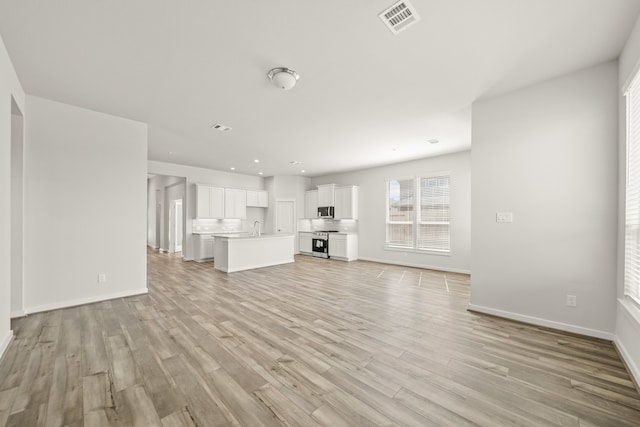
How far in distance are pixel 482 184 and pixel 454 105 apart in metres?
1.17

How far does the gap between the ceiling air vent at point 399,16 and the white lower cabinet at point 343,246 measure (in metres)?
6.36

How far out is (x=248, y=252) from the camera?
646 centimetres

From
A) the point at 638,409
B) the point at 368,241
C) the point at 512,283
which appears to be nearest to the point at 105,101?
the point at 512,283

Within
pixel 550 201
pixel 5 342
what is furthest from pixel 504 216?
pixel 5 342

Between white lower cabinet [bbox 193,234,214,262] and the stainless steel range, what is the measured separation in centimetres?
334

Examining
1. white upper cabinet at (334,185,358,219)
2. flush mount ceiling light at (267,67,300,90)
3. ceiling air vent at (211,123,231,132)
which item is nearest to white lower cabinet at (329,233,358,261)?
white upper cabinet at (334,185,358,219)

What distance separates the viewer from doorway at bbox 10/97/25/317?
3.21 metres

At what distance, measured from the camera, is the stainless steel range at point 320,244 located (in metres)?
8.61

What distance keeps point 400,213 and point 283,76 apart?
18.4 feet

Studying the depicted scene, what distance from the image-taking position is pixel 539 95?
304 centimetres

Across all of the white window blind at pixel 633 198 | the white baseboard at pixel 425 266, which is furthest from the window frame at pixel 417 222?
the white window blind at pixel 633 198

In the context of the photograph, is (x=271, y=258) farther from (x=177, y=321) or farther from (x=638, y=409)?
(x=638, y=409)

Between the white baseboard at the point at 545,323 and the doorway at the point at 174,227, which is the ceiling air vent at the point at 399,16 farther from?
the doorway at the point at 174,227

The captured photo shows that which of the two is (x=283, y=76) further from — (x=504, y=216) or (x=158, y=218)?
(x=158, y=218)
